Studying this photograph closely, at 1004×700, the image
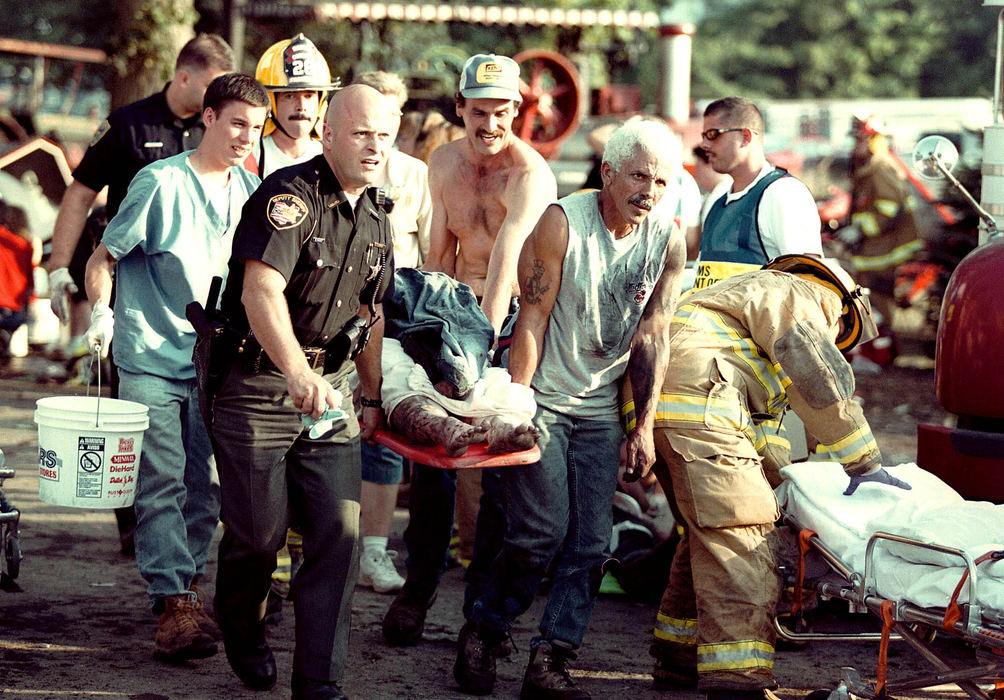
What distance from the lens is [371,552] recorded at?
18.5 feet

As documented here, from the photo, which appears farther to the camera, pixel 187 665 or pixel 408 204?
pixel 408 204

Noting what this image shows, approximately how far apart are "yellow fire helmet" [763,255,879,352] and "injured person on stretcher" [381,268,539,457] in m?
1.04

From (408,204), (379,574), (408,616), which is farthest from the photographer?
(408,204)

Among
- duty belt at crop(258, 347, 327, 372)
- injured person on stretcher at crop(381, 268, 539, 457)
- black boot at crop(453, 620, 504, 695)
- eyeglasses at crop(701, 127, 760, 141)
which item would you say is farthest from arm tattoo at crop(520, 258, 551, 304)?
eyeglasses at crop(701, 127, 760, 141)

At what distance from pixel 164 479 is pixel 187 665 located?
26.1 inches

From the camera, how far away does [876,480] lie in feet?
13.3

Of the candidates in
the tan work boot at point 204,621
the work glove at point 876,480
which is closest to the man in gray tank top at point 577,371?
the work glove at point 876,480

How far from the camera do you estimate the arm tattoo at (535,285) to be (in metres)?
4.39

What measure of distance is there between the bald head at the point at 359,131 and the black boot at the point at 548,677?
5.42 ft

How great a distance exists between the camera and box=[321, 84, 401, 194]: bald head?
13.1 ft

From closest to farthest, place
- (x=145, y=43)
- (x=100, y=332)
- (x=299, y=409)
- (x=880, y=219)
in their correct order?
(x=299, y=409) < (x=100, y=332) < (x=145, y=43) < (x=880, y=219)

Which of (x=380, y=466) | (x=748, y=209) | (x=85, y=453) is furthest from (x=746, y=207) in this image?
(x=85, y=453)

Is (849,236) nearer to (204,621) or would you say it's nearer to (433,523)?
(433,523)

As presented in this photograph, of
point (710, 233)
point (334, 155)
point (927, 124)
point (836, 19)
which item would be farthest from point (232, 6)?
point (836, 19)
